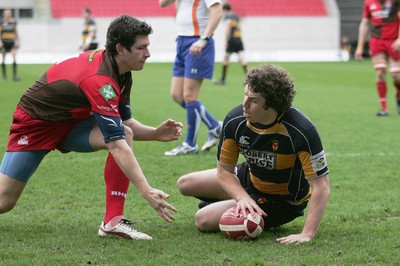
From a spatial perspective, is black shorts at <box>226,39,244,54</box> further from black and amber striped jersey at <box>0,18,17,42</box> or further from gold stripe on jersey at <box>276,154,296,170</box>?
gold stripe on jersey at <box>276,154,296,170</box>

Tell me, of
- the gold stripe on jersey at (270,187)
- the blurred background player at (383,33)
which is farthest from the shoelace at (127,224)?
the blurred background player at (383,33)

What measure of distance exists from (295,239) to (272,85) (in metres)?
0.96

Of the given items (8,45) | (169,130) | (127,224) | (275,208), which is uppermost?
(169,130)

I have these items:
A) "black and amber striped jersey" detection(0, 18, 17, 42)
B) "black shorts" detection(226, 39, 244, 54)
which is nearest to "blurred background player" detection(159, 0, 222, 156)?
"black shorts" detection(226, 39, 244, 54)

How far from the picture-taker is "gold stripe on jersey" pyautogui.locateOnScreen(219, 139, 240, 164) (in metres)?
4.93

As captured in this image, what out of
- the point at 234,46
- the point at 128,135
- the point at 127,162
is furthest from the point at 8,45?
the point at 127,162

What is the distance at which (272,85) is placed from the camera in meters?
4.58

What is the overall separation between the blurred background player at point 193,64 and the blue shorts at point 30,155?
3505 mm

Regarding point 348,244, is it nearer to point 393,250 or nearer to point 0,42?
point 393,250

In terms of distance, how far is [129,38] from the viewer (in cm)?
471

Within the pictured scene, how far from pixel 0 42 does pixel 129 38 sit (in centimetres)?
1827

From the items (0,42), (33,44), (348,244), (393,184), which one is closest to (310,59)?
(33,44)

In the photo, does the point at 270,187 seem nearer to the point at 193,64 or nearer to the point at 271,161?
the point at 271,161

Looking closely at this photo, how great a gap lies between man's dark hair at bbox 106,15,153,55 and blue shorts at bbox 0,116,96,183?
0.65m
